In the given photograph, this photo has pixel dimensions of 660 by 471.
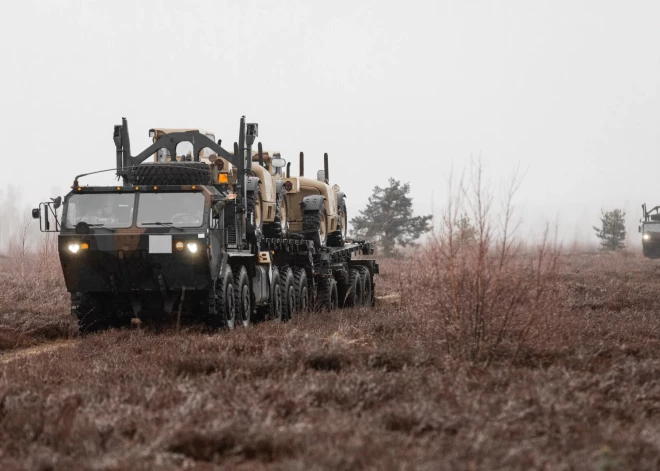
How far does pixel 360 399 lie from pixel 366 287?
17.6 meters

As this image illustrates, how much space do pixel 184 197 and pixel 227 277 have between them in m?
1.49

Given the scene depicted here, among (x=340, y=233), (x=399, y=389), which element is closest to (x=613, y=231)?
(x=340, y=233)

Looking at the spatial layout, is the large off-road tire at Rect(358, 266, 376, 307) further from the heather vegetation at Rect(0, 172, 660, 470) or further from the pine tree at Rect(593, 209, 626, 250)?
the pine tree at Rect(593, 209, 626, 250)

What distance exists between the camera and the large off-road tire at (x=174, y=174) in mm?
14836

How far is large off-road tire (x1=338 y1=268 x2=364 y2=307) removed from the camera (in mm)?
22828

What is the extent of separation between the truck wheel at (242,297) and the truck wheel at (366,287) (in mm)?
8089

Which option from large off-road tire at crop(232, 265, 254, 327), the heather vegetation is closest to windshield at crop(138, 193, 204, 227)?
large off-road tire at crop(232, 265, 254, 327)

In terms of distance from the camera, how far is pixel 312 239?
787 inches

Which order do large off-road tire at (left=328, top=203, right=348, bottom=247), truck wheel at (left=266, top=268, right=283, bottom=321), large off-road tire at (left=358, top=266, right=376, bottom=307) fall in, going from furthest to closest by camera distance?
large off-road tire at (left=358, top=266, right=376, bottom=307)
large off-road tire at (left=328, top=203, right=348, bottom=247)
truck wheel at (left=266, top=268, right=283, bottom=321)

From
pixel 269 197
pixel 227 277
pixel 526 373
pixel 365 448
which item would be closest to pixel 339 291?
pixel 269 197

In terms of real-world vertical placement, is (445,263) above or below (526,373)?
above

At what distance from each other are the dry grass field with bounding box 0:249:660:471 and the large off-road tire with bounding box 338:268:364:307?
10793 millimetres

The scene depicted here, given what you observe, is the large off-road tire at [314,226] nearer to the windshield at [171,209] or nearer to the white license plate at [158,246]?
the windshield at [171,209]

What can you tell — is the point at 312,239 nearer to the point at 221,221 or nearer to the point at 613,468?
the point at 221,221
